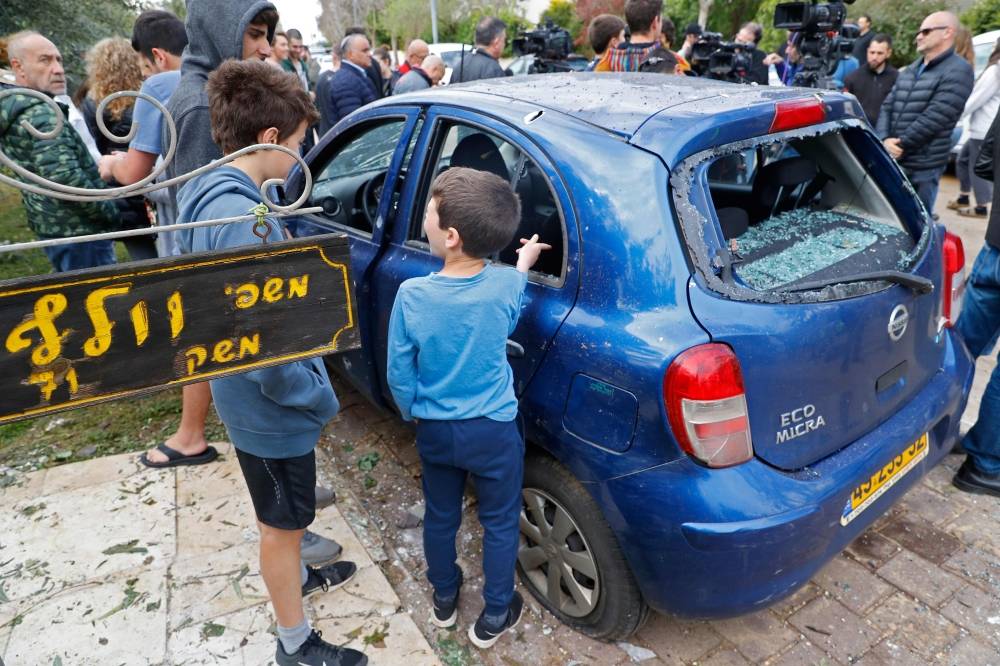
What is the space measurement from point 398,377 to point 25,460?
2.51m

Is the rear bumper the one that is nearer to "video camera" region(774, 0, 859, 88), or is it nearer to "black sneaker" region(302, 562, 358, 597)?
"black sneaker" region(302, 562, 358, 597)

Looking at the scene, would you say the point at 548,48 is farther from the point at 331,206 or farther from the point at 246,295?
the point at 246,295

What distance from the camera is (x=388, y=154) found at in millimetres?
3154

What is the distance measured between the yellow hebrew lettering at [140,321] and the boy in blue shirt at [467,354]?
78cm

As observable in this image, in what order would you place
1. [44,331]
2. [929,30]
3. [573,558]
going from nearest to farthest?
[44,331] → [573,558] → [929,30]

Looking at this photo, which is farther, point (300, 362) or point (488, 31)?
point (488, 31)

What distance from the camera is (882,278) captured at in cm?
207

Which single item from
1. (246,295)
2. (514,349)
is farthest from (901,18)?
(246,295)

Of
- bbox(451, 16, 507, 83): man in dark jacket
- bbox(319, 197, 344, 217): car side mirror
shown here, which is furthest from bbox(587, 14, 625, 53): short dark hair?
bbox(319, 197, 344, 217): car side mirror

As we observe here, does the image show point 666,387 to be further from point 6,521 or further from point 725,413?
point 6,521

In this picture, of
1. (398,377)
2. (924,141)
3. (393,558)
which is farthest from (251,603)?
(924,141)

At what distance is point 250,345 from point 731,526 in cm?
131

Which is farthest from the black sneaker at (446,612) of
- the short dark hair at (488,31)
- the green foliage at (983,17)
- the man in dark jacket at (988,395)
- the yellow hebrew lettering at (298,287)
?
the green foliage at (983,17)

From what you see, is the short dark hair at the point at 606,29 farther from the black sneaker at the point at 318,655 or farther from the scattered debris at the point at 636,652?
the black sneaker at the point at 318,655
